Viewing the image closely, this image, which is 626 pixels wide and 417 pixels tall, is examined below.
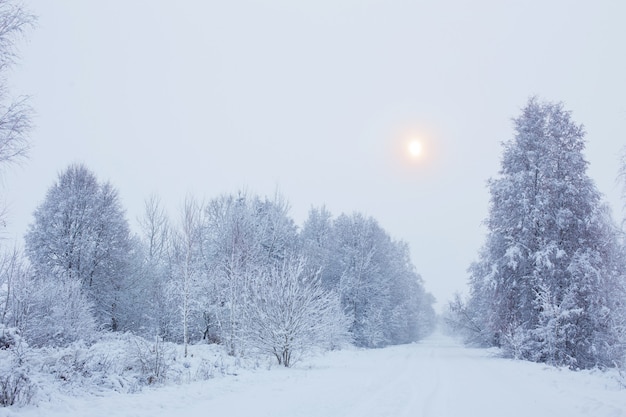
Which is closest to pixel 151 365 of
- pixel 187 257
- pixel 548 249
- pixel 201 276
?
pixel 187 257

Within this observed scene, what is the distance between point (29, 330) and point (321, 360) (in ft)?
45.6

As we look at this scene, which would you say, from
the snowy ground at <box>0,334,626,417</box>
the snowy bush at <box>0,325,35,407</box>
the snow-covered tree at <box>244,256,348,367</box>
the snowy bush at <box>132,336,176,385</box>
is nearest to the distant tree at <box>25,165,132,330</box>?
the snow-covered tree at <box>244,256,348,367</box>

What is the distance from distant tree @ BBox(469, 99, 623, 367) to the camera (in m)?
Result: 21.7

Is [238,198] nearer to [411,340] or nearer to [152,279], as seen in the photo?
[152,279]

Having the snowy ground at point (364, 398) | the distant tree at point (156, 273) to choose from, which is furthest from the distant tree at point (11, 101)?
the distant tree at point (156, 273)

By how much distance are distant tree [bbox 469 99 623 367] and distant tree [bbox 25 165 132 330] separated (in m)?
26.7

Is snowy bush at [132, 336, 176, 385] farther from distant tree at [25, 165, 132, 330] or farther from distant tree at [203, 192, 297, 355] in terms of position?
distant tree at [25, 165, 132, 330]

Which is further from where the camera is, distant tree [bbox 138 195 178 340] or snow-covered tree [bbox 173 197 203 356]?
distant tree [bbox 138 195 178 340]

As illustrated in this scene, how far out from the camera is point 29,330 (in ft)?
53.4

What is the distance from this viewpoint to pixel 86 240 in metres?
30.8

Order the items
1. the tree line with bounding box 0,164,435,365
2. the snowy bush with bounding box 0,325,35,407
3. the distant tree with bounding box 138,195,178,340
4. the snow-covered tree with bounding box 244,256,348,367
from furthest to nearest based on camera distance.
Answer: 1. the distant tree with bounding box 138,195,178,340
2. the tree line with bounding box 0,164,435,365
3. the snow-covered tree with bounding box 244,256,348,367
4. the snowy bush with bounding box 0,325,35,407

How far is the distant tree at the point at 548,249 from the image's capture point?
21.7 m

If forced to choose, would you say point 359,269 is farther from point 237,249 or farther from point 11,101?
point 11,101

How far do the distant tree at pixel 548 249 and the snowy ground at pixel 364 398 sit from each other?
6733mm
